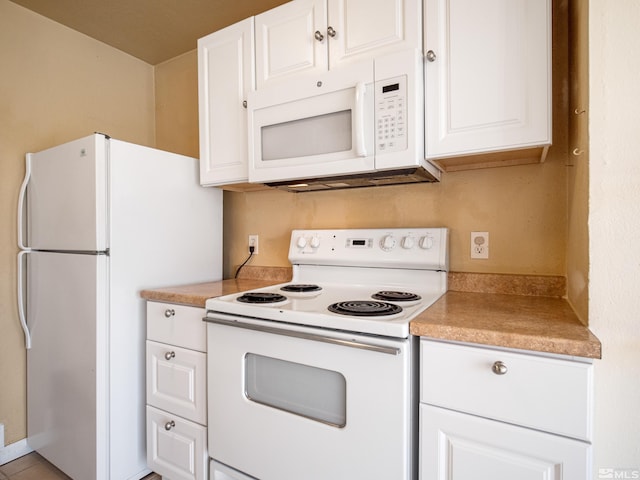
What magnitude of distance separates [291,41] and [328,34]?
7.6 inches

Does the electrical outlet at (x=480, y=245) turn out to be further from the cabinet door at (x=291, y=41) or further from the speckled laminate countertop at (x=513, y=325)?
the cabinet door at (x=291, y=41)

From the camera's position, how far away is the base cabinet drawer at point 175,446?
1.47m

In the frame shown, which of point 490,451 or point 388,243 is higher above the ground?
point 388,243

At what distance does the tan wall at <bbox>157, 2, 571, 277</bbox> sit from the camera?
54.6 inches

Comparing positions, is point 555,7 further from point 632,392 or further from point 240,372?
point 240,372

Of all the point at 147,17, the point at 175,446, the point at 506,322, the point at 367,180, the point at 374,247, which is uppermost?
the point at 147,17

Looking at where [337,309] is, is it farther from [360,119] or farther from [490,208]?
[490,208]

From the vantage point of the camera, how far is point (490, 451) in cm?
92

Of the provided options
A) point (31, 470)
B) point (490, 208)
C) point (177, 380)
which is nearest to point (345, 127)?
point (490, 208)

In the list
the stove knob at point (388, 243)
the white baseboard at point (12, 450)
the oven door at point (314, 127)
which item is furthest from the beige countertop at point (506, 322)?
the white baseboard at point (12, 450)

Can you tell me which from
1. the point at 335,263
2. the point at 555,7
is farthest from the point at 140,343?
the point at 555,7

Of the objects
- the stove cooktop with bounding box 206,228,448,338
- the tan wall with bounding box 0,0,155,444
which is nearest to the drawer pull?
the stove cooktop with bounding box 206,228,448,338

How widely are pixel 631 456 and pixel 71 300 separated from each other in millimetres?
2126

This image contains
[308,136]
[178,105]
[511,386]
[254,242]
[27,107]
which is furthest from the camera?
[178,105]
